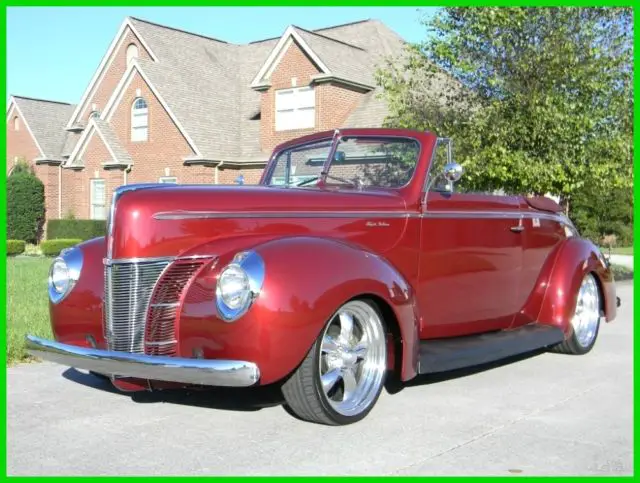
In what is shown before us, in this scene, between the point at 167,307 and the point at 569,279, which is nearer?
the point at 167,307

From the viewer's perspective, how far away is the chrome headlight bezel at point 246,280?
171 inches

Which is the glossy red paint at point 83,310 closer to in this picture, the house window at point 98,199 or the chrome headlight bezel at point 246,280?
the chrome headlight bezel at point 246,280

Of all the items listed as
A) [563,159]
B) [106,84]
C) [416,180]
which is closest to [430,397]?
[416,180]

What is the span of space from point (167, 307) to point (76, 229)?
80.7 feet

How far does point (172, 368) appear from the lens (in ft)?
13.9

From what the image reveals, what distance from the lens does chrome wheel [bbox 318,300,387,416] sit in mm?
4949

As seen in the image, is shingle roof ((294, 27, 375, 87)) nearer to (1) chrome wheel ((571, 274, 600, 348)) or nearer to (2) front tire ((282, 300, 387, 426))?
(1) chrome wheel ((571, 274, 600, 348))

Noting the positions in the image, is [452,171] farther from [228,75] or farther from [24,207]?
[24,207]

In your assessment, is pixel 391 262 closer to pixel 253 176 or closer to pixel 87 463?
pixel 87 463

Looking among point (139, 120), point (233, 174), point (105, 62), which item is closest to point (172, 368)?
point (233, 174)

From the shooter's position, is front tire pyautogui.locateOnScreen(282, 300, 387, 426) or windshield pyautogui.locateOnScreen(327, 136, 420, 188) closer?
front tire pyautogui.locateOnScreen(282, 300, 387, 426)

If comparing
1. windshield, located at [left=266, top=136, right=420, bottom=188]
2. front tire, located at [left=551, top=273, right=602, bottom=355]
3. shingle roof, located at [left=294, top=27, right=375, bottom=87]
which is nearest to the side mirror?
windshield, located at [left=266, top=136, right=420, bottom=188]

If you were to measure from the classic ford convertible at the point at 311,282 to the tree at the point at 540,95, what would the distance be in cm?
688

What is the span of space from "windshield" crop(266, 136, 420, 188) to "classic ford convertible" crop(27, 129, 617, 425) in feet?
0.04
